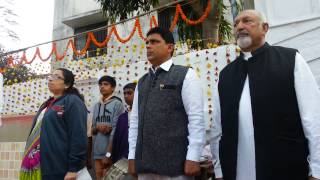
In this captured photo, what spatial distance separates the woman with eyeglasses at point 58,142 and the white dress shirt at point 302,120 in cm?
112

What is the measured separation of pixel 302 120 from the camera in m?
1.66

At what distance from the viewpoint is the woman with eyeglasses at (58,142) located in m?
2.46

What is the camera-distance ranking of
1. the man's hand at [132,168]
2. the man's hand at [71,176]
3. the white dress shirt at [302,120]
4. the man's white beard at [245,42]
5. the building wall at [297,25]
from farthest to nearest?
1. the building wall at [297,25]
2. the man's hand at [71,176]
3. the man's hand at [132,168]
4. the man's white beard at [245,42]
5. the white dress shirt at [302,120]

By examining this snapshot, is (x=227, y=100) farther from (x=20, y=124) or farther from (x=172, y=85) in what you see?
(x=20, y=124)

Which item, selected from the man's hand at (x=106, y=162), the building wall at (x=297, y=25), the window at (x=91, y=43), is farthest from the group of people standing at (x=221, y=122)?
the window at (x=91, y=43)

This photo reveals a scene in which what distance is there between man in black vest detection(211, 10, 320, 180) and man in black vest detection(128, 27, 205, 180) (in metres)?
0.18

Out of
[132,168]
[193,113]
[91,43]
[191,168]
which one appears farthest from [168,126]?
[91,43]

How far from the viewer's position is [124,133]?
3545 mm

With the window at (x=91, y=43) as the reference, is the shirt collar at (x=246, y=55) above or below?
below

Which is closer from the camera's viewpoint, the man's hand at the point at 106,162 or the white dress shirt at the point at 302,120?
the white dress shirt at the point at 302,120

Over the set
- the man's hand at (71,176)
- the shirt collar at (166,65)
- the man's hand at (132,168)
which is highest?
the shirt collar at (166,65)

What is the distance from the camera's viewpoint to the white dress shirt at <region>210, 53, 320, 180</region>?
1604 mm

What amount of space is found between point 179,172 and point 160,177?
13cm

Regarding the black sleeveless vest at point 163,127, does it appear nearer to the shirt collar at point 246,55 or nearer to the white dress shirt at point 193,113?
the white dress shirt at point 193,113
